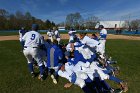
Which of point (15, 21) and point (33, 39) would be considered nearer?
point (33, 39)

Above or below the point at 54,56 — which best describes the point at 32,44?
above

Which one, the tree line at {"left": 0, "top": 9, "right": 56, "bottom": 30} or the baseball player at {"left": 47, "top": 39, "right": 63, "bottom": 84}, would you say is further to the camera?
the tree line at {"left": 0, "top": 9, "right": 56, "bottom": 30}

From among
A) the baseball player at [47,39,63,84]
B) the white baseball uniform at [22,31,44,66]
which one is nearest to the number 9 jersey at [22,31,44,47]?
the white baseball uniform at [22,31,44,66]

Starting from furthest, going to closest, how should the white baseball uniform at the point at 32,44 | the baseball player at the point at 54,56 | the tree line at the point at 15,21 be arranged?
the tree line at the point at 15,21
the white baseball uniform at the point at 32,44
the baseball player at the point at 54,56

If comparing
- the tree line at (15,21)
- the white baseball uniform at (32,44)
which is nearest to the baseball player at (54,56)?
the white baseball uniform at (32,44)

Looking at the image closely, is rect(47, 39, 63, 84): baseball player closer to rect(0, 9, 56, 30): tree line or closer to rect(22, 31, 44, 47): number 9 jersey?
rect(22, 31, 44, 47): number 9 jersey

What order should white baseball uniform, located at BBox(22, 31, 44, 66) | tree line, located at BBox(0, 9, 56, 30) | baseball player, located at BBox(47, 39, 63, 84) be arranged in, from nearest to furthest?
baseball player, located at BBox(47, 39, 63, 84)
white baseball uniform, located at BBox(22, 31, 44, 66)
tree line, located at BBox(0, 9, 56, 30)

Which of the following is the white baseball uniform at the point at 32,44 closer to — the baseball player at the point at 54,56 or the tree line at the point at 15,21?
the baseball player at the point at 54,56

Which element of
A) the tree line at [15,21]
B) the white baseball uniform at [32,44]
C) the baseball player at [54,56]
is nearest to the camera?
the baseball player at [54,56]

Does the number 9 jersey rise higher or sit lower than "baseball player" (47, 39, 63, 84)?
higher

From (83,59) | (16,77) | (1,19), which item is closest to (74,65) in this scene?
(83,59)

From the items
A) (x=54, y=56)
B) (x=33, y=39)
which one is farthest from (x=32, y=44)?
(x=54, y=56)

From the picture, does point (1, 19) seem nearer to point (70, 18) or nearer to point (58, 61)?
point (70, 18)

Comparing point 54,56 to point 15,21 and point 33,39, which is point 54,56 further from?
point 15,21
